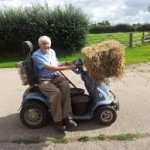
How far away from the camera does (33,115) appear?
23.2 ft

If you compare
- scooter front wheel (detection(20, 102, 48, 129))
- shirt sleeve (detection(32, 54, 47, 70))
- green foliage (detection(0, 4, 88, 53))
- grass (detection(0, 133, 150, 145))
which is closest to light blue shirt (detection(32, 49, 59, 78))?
shirt sleeve (detection(32, 54, 47, 70))

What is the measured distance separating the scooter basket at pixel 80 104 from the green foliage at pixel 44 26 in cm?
1224

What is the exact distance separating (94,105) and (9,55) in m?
13.4

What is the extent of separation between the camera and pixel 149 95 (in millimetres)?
9336

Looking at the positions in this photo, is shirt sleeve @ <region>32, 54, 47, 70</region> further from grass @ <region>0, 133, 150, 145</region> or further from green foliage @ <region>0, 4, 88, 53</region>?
green foliage @ <region>0, 4, 88, 53</region>

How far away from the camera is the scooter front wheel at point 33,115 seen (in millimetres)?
7035

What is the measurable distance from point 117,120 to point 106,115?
399 millimetres

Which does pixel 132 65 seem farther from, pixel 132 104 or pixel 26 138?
pixel 26 138

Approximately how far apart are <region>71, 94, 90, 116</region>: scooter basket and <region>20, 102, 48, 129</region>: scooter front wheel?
498 millimetres

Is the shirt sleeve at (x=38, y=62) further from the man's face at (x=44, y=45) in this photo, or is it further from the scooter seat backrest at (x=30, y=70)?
the man's face at (x=44, y=45)

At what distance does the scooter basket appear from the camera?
705 centimetres

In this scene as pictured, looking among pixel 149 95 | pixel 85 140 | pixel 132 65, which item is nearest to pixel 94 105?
pixel 85 140

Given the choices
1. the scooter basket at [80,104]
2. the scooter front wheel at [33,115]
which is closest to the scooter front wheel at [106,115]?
the scooter basket at [80,104]

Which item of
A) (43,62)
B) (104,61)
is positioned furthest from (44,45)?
(104,61)
